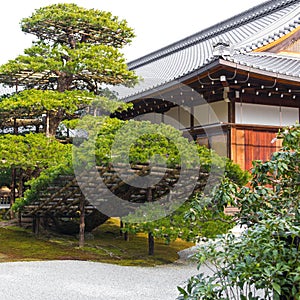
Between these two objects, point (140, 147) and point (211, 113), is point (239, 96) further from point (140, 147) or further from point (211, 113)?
point (140, 147)

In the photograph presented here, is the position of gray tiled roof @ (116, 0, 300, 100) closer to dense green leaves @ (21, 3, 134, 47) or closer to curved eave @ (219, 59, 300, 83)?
curved eave @ (219, 59, 300, 83)

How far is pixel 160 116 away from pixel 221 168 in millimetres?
5650

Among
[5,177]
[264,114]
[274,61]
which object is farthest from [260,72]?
[5,177]

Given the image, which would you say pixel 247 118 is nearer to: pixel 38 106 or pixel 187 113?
pixel 187 113

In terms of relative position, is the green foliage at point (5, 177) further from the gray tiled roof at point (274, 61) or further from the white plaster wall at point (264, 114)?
the gray tiled roof at point (274, 61)

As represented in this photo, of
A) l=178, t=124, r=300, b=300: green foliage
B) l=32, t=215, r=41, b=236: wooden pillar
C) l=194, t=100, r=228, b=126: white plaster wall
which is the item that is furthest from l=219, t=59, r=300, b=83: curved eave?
l=178, t=124, r=300, b=300: green foliage

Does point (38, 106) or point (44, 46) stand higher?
point (44, 46)

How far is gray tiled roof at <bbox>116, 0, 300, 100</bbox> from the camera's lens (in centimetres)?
1181

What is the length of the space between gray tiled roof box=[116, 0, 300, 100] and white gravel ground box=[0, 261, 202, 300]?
4.46m

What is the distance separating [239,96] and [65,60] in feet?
13.9

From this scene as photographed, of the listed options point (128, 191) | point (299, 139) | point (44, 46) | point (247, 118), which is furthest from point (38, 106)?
point (299, 139)

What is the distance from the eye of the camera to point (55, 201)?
9.34 metres

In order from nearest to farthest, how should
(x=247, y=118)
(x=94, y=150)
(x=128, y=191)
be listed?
(x=94, y=150)
(x=128, y=191)
(x=247, y=118)

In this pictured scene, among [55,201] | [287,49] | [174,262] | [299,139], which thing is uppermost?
[287,49]
